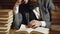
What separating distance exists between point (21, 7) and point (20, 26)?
14 cm

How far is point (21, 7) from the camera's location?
3.93 ft

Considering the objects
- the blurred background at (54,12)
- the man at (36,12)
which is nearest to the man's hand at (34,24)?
the man at (36,12)

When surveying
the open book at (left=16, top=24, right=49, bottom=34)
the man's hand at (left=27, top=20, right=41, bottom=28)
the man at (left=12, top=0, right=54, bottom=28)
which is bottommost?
the open book at (left=16, top=24, right=49, bottom=34)

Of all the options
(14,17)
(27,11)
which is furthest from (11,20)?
(27,11)

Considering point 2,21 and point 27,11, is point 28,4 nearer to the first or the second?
point 27,11

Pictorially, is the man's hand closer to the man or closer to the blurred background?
the man

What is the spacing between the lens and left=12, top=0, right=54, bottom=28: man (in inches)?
46.1

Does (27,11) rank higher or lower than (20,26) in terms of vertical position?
higher

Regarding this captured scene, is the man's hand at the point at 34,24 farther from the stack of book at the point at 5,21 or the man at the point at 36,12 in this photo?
the stack of book at the point at 5,21

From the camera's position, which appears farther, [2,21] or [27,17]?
[27,17]

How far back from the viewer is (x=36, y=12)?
1.18 meters

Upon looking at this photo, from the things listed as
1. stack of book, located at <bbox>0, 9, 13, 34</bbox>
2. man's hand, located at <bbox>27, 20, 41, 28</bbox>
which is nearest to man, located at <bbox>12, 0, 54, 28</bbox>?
man's hand, located at <bbox>27, 20, 41, 28</bbox>

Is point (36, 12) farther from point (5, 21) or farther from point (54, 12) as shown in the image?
point (5, 21)

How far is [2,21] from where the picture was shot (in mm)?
1089
